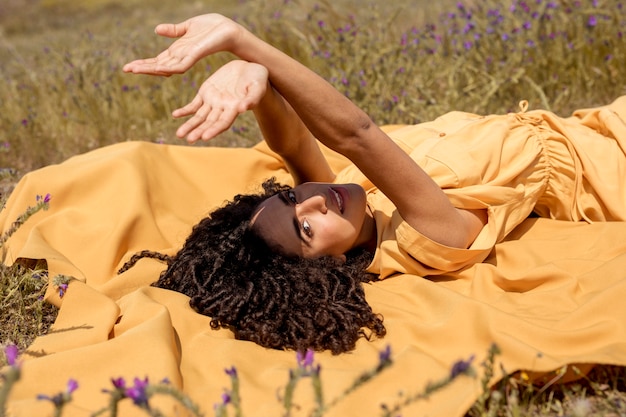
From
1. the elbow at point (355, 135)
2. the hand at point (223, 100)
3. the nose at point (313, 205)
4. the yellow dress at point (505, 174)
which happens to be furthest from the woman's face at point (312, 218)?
the hand at point (223, 100)

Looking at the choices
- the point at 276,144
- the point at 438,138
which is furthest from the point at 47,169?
the point at 438,138

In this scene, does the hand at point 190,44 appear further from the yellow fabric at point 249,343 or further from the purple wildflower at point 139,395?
the purple wildflower at point 139,395

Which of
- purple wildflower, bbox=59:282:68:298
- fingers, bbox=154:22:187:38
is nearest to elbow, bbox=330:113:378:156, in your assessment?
fingers, bbox=154:22:187:38

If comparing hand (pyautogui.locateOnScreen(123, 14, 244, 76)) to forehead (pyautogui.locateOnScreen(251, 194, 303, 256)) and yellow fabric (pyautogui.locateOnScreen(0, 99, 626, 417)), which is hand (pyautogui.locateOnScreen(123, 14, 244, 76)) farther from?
yellow fabric (pyautogui.locateOnScreen(0, 99, 626, 417))

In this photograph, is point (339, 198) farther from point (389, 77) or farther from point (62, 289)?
point (389, 77)

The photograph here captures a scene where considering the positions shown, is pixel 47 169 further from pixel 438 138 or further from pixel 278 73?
pixel 438 138

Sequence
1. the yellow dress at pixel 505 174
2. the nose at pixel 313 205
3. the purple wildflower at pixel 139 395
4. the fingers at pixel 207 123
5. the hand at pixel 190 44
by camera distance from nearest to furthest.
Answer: the purple wildflower at pixel 139 395 → the fingers at pixel 207 123 → the hand at pixel 190 44 → the nose at pixel 313 205 → the yellow dress at pixel 505 174

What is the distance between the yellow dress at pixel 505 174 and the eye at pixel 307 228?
31cm

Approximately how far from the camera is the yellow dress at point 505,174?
280 cm

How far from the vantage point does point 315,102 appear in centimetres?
242

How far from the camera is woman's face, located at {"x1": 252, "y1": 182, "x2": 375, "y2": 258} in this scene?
273 centimetres

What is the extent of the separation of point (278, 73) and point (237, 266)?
2.37 feet

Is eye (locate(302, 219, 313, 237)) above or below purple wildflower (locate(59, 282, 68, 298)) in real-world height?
above

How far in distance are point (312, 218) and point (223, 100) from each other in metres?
0.67
